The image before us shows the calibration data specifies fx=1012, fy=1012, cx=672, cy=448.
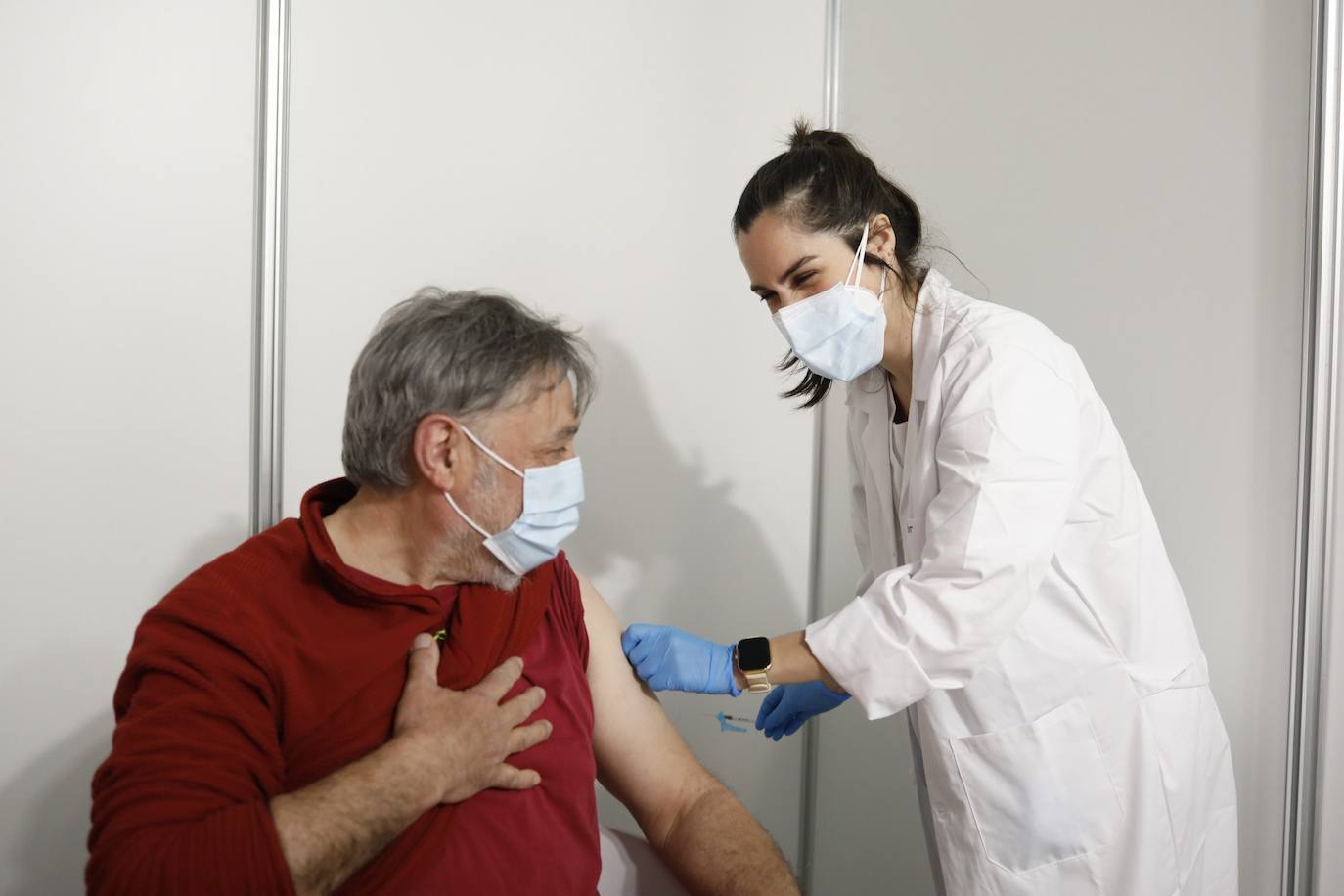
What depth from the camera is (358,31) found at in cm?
179

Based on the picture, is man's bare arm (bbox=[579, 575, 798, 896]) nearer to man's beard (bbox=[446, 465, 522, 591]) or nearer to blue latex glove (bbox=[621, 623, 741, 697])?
blue latex glove (bbox=[621, 623, 741, 697])

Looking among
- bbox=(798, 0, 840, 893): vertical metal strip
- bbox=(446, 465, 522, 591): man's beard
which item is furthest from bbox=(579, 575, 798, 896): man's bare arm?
bbox=(798, 0, 840, 893): vertical metal strip

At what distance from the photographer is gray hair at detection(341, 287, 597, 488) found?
125 centimetres

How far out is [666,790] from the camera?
1505 mm

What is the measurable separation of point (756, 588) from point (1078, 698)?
1.03 meters

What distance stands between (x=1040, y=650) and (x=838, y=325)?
0.54 m

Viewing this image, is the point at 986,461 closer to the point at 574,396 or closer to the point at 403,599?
the point at 574,396

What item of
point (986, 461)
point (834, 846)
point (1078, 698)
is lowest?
point (834, 846)

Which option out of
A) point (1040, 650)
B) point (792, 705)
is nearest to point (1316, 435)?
point (1040, 650)

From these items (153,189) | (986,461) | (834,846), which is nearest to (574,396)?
(986,461)

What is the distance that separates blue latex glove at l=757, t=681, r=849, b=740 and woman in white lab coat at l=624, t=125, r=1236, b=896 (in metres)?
0.25

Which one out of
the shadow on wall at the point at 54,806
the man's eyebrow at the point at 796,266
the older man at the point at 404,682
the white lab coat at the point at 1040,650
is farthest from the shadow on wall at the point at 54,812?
the man's eyebrow at the point at 796,266

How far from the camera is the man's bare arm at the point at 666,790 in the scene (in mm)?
1396

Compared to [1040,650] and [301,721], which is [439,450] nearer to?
[301,721]
